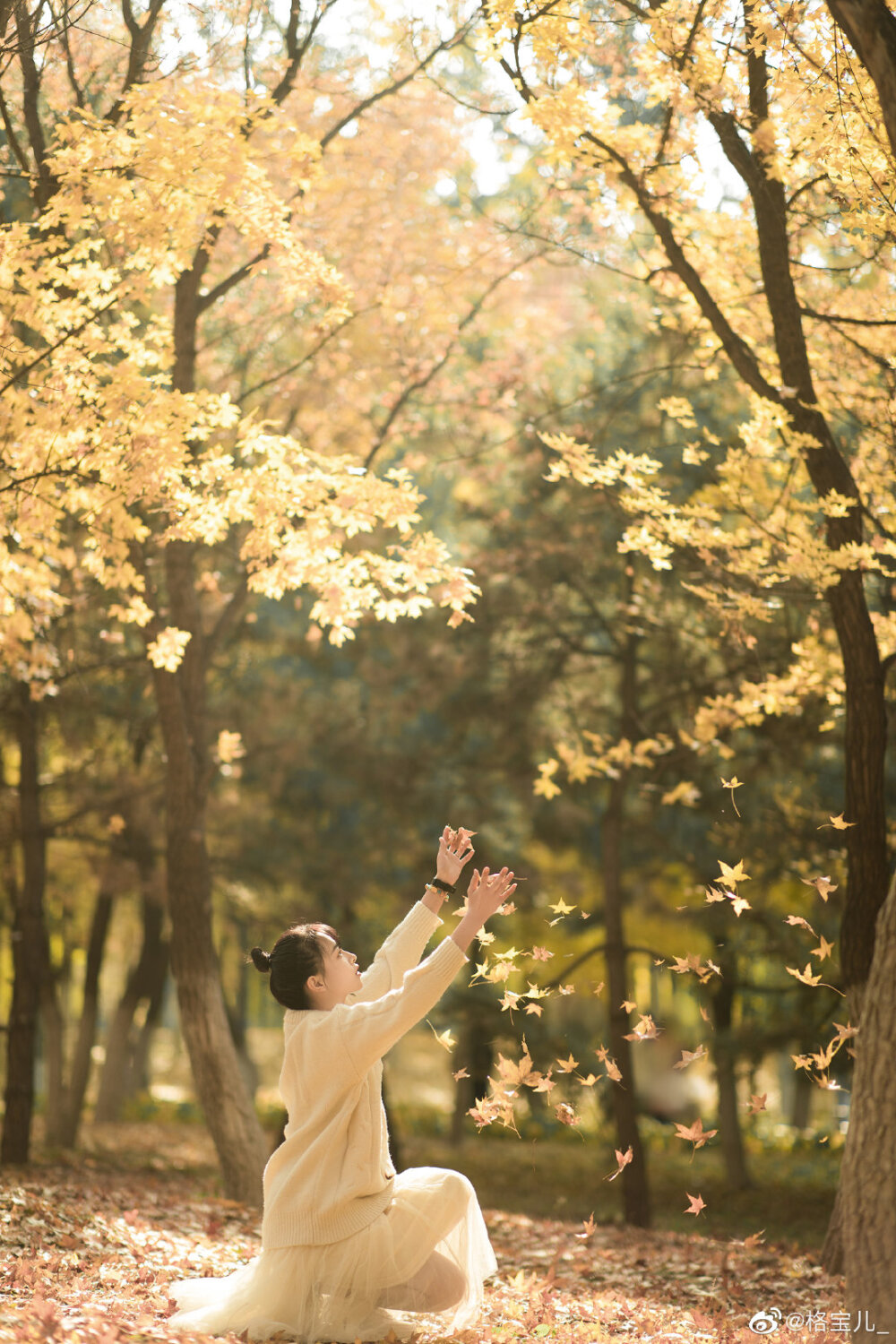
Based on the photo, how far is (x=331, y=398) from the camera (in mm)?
12242

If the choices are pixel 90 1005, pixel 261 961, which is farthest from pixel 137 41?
pixel 90 1005

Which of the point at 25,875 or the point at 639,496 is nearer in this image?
the point at 639,496

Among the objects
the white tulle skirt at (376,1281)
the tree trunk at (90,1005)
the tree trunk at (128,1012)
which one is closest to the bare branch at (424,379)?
the tree trunk at (90,1005)

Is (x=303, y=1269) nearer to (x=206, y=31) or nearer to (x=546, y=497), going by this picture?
(x=206, y=31)

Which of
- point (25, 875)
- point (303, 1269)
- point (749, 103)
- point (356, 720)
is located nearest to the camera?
point (303, 1269)

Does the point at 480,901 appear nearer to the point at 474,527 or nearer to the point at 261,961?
the point at 261,961

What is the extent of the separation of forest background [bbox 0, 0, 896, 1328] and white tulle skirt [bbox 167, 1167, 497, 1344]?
56 centimetres

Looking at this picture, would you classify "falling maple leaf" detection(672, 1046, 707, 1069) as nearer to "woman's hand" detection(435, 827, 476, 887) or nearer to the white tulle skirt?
the white tulle skirt

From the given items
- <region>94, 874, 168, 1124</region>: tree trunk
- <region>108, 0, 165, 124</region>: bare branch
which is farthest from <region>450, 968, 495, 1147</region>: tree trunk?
<region>108, 0, 165, 124</region>: bare branch

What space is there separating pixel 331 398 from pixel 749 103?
652 cm

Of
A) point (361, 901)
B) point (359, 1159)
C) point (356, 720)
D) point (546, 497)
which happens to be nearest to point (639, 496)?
point (359, 1159)

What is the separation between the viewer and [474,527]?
16.1 m

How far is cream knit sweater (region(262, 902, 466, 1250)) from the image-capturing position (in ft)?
13.3

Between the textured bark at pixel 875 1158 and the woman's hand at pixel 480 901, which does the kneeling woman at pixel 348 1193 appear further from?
the textured bark at pixel 875 1158
